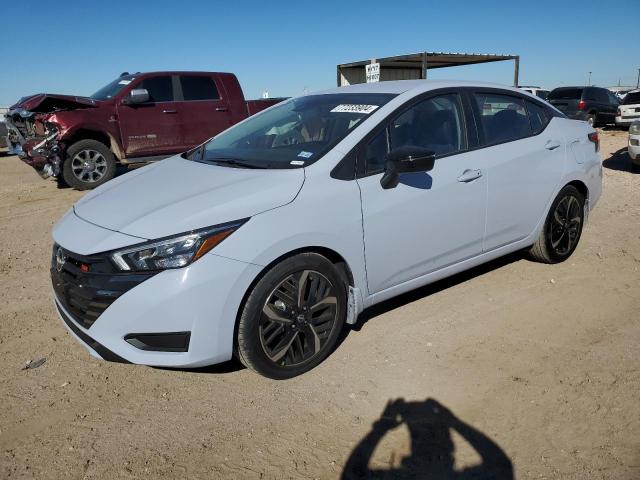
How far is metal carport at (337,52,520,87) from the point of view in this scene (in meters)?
15.5

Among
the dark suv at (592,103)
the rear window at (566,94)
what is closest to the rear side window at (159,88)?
the dark suv at (592,103)

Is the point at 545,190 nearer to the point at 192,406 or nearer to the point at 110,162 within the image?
the point at 192,406

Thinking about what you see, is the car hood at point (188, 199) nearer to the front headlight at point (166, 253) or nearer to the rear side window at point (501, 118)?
Answer: the front headlight at point (166, 253)

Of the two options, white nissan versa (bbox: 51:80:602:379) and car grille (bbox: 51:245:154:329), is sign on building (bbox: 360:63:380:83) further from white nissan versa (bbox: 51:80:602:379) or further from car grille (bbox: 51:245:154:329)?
car grille (bbox: 51:245:154:329)

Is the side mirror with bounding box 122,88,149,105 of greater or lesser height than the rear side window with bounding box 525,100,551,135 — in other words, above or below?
above

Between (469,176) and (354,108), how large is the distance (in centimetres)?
92

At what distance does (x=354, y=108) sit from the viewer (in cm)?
343

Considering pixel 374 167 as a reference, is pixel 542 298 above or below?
below

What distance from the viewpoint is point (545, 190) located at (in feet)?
13.5

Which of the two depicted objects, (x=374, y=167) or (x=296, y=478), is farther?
(x=374, y=167)

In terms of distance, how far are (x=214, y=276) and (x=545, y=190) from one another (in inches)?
116

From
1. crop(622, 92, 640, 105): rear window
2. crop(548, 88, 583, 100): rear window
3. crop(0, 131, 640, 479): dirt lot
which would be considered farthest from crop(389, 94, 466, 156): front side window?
crop(548, 88, 583, 100): rear window

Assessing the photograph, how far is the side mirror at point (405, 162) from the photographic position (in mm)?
2938

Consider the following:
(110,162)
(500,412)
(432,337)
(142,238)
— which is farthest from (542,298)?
(110,162)
